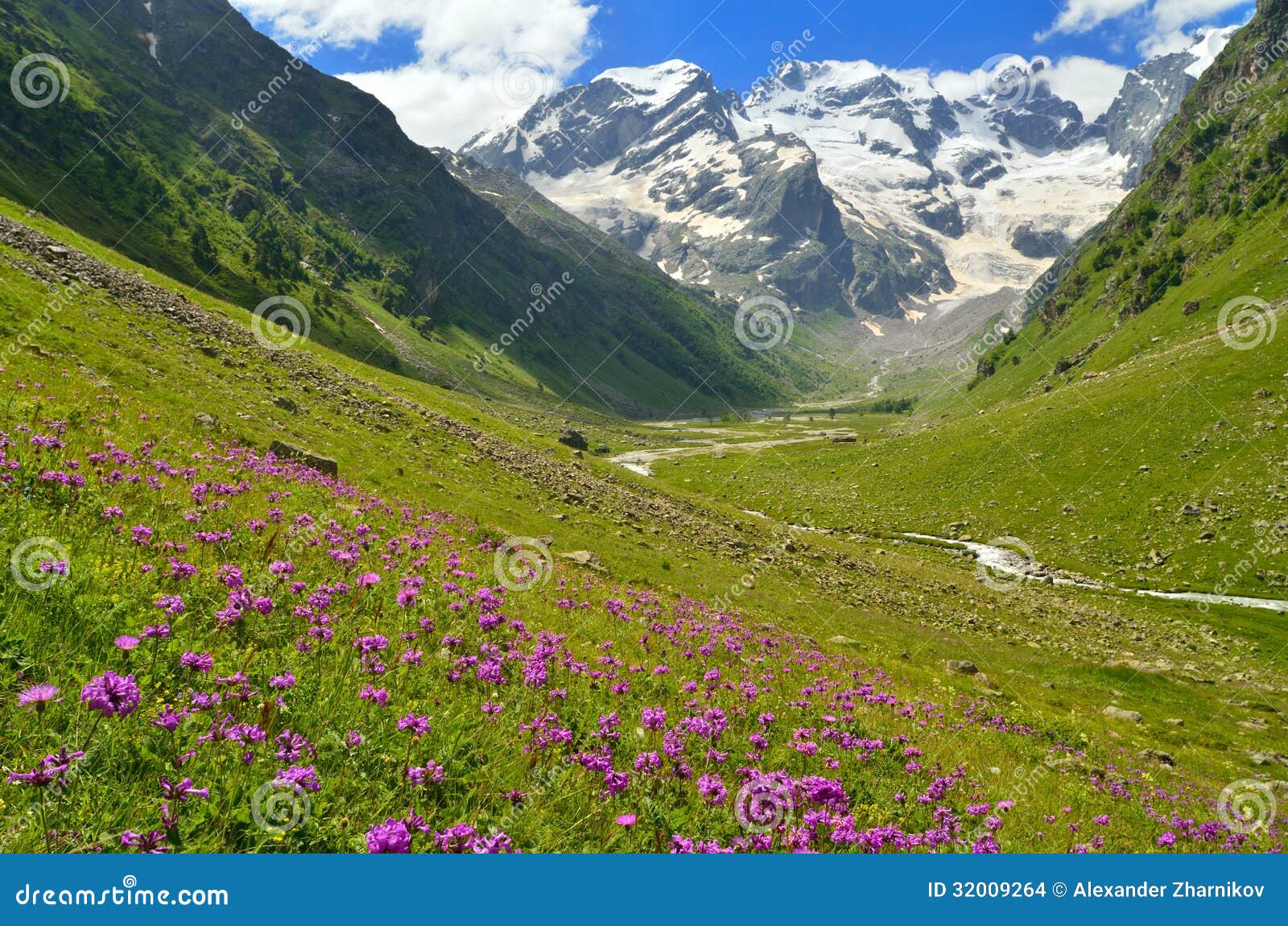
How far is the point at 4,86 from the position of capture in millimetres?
122375

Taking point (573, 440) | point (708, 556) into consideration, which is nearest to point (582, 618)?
point (708, 556)

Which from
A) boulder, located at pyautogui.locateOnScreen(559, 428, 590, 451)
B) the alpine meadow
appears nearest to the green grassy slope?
the alpine meadow

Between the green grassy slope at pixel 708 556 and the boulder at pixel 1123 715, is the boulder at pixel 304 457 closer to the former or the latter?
the green grassy slope at pixel 708 556

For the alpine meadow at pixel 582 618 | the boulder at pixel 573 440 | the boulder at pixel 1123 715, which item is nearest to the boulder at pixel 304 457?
the alpine meadow at pixel 582 618

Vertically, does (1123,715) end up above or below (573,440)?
above

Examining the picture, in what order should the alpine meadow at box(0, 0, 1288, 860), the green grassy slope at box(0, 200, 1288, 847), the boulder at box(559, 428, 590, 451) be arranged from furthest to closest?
1. the boulder at box(559, 428, 590, 451)
2. the green grassy slope at box(0, 200, 1288, 847)
3. the alpine meadow at box(0, 0, 1288, 860)

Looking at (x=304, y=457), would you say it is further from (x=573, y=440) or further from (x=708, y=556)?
(x=573, y=440)

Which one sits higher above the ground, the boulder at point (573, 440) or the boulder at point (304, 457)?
the boulder at point (573, 440)

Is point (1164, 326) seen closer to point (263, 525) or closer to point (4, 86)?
point (263, 525)

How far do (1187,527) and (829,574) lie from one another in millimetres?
32068

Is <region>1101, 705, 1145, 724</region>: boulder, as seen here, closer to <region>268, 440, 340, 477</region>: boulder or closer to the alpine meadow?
the alpine meadow

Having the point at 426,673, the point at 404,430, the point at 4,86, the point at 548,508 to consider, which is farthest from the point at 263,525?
the point at 4,86

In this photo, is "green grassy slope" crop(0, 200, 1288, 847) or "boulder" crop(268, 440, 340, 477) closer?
"green grassy slope" crop(0, 200, 1288, 847)

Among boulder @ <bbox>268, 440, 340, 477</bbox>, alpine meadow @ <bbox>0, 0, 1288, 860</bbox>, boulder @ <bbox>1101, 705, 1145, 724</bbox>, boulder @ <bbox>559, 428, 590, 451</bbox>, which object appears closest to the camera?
alpine meadow @ <bbox>0, 0, 1288, 860</bbox>
